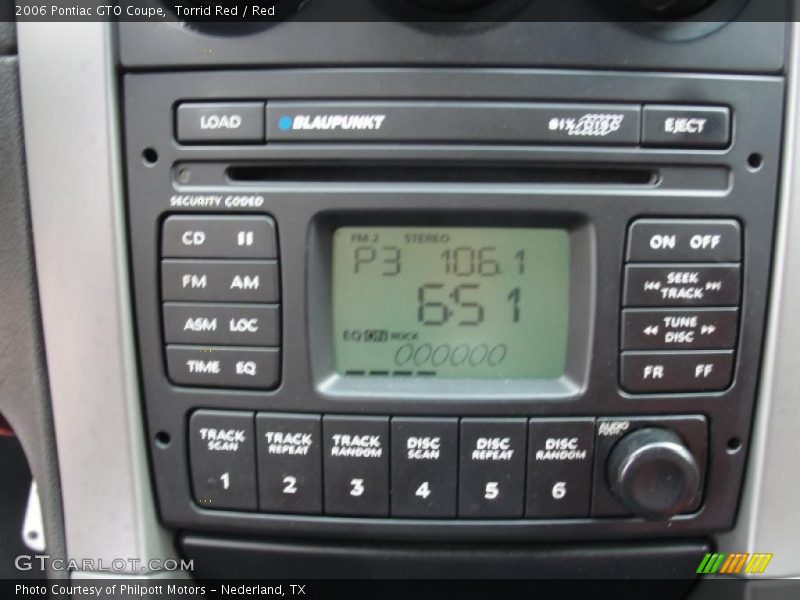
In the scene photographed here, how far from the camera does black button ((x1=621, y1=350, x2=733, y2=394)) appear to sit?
2.14 feet

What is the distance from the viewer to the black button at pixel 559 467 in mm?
655

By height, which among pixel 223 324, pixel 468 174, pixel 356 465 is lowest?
pixel 356 465

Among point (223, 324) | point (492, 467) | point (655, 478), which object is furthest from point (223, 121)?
point (655, 478)

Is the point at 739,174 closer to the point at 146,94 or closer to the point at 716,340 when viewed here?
the point at 716,340

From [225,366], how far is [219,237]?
134 millimetres

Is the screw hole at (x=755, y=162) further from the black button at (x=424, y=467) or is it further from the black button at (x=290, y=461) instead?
the black button at (x=290, y=461)

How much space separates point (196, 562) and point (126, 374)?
0.80 ft

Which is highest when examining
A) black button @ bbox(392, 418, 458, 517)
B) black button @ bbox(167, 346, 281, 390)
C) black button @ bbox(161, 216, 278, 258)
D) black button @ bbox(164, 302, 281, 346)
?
black button @ bbox(161, 216, 278, 258)

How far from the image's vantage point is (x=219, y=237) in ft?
2.12

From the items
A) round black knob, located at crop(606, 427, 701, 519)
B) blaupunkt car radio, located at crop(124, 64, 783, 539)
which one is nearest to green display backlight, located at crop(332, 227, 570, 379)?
blaupunkt car radio, located at crop(124, 64, 783, 539)

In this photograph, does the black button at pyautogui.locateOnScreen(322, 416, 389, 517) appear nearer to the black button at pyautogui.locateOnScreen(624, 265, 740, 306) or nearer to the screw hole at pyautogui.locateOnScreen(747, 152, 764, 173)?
the black button at pyautogui.locateOnScreen(624, 265, 740, 306)

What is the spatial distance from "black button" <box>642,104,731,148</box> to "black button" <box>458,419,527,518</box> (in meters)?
0.32

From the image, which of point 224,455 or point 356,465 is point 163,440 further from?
point 356,465

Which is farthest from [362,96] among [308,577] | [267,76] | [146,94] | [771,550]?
[771,550]
